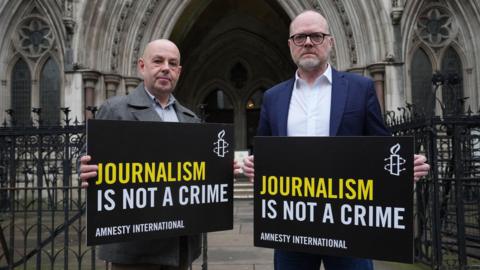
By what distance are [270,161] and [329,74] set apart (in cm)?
61

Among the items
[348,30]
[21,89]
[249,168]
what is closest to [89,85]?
[21,89]

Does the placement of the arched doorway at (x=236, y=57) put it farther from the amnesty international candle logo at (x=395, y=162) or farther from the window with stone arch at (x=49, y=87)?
the amnesty international candle logo at (x=395, y=162)

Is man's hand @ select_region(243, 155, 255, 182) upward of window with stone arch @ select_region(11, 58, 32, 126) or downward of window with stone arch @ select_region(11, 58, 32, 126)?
downward

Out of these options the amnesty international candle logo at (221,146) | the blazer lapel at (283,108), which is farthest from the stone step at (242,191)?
the blazer lapel at (283,108)

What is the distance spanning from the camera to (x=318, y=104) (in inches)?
88.1

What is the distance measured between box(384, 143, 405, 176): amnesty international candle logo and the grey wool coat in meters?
1.28

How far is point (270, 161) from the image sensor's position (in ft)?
7.42

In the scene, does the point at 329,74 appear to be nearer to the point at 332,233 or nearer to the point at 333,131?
the point at 333,131

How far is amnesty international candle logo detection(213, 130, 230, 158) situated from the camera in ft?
8.21

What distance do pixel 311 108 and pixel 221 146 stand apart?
633 millimetres

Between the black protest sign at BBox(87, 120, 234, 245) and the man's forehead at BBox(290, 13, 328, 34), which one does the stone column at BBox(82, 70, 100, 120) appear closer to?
the black protest sign at BBox(87, 120, 234, 245)

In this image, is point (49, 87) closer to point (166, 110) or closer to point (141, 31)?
point (141, 31)

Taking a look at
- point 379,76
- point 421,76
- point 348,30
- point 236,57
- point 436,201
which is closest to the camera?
point 436,201

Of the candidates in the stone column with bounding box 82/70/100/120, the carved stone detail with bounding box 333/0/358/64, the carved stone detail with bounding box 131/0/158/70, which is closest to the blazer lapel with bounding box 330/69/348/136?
the carved stone detail with bounding box 333/0/358/64
